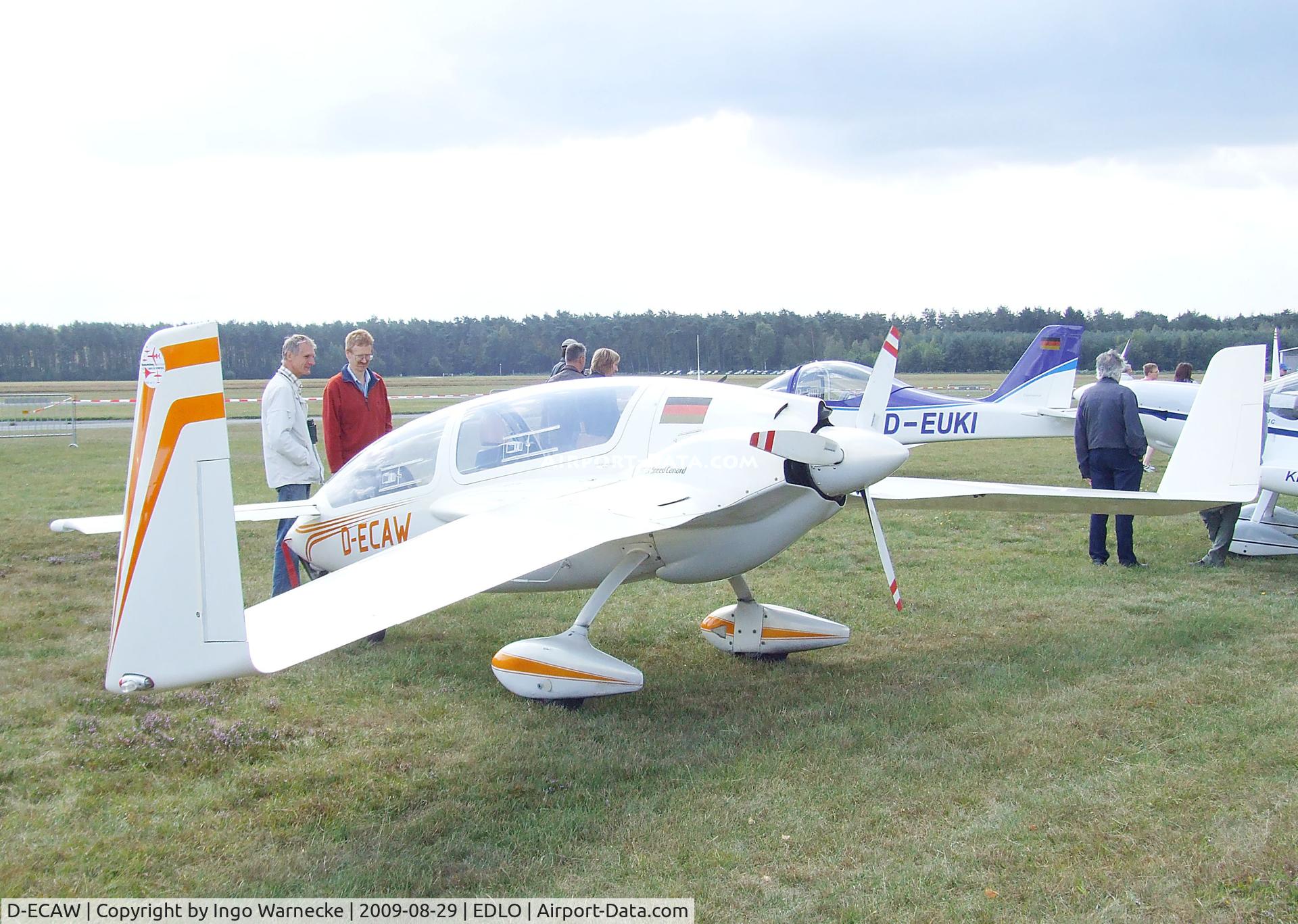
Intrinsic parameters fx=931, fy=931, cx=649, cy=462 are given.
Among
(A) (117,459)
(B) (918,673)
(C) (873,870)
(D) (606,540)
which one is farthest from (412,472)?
(A) (117,459)

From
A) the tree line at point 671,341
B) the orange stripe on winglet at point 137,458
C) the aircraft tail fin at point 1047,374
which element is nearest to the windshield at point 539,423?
the orange stripe on winglet at point 137,458

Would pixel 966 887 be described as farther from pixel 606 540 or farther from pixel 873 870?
pixel 606 540

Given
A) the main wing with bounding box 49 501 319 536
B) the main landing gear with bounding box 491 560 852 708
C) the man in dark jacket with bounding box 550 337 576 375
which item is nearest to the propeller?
the main landing gear with bounding box 491 560 852 708

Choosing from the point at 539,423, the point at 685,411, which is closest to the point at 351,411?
the point at 539,423

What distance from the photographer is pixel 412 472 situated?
6.29m

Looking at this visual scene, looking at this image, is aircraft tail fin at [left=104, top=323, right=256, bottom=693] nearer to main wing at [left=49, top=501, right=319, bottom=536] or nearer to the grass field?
the grass field

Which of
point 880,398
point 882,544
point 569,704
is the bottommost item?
point 569,704

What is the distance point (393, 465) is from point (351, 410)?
4.44ft

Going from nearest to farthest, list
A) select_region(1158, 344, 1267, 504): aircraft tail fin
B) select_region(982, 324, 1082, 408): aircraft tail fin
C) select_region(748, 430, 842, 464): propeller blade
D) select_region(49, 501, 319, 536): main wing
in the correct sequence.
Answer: select_region(748, 430, 842, 464): propeller blade
select_region(49, 501, 319, 536): main wing
select_region(1158, 344, 1267, 504): aircraft tail fin
select_region(982, 324, 1082, 408): aircraft tail fin

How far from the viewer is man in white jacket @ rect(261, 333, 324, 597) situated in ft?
22.7

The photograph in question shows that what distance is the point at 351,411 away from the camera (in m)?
7.50

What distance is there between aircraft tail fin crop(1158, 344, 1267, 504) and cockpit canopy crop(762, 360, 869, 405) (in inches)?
337

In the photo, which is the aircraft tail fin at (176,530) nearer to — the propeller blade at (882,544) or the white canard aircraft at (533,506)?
the white canard aircraft at (533,506)

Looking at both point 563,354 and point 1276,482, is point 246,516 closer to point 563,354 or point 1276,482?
point 563,354
